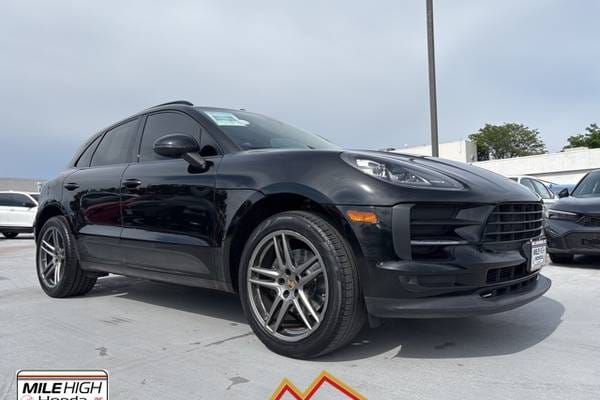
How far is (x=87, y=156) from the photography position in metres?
4.73

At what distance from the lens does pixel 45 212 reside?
15.8 ft

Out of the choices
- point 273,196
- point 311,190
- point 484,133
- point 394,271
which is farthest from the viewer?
point 484,133

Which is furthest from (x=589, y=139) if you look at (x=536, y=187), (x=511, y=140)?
(x=536, y=187)

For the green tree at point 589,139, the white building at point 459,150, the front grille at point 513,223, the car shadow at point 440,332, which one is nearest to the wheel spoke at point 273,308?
the car shadow at point 440,332

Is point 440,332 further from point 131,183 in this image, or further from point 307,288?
point 131,183

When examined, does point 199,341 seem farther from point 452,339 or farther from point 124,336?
point 452,339

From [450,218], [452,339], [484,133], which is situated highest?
[484,133]

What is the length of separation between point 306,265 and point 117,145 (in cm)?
247

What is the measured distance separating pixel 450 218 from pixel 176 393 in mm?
1577

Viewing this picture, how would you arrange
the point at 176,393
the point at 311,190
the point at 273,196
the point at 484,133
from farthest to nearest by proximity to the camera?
the point at 484,133 < the point at 273,196 < the point at 311,190 < the point at 176,393

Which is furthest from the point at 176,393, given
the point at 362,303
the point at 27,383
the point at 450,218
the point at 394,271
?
the point at 450,218

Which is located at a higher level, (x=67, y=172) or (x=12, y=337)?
(x=67, y=172)

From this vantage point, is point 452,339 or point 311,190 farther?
point 452,339

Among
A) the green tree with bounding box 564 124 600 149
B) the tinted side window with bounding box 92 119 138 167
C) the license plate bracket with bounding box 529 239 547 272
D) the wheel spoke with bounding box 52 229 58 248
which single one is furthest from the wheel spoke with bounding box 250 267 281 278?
the green tree with bounding box 564 124 600 149
